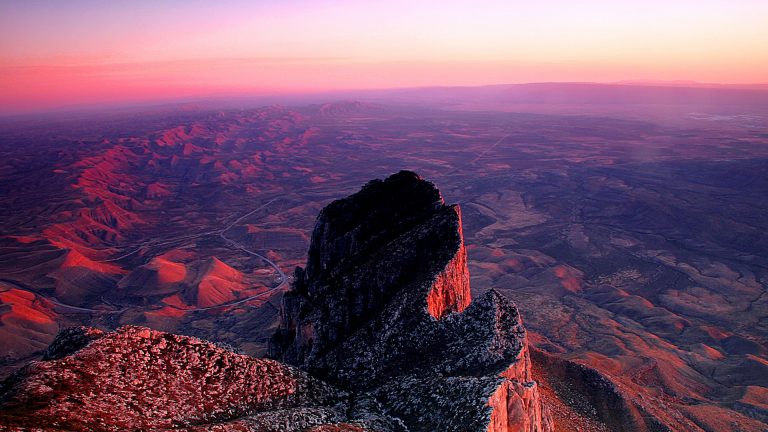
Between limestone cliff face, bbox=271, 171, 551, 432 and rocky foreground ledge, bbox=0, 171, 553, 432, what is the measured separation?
0.07 meters

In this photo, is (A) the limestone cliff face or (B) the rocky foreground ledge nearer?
(B) the rocky foreground ledge

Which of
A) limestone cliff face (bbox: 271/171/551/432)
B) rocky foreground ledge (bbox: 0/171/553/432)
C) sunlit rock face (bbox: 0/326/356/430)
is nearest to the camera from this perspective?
sunlit rock face (bbox: 0/326/356/430)

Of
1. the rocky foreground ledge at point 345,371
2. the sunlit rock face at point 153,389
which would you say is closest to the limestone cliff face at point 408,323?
the rocky foreground ledge at point 345,371

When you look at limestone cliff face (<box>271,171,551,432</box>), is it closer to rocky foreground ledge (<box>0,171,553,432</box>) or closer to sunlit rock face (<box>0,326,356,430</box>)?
rocky foreground ledge (<box>0,171,553,432</box>)

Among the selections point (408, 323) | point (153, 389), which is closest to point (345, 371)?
point (408, 323)

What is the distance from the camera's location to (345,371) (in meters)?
21.6

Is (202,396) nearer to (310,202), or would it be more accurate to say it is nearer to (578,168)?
(310,202)

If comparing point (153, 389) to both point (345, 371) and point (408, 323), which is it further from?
point (408, 323)

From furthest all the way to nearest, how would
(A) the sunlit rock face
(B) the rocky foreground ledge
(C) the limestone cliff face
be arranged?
(C) the limestone cliff face → (B) the rocky foreground ledge → (A) the sunlit rock face

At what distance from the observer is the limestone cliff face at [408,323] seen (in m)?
17.6

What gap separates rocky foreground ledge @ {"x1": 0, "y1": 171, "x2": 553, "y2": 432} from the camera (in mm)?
15867

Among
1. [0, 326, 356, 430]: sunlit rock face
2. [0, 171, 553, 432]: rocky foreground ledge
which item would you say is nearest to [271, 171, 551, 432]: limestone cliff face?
[0, 171, 553, 432]: rocky foreground ledge

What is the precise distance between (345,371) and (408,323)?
150 inches

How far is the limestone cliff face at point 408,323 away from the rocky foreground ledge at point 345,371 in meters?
0.07
